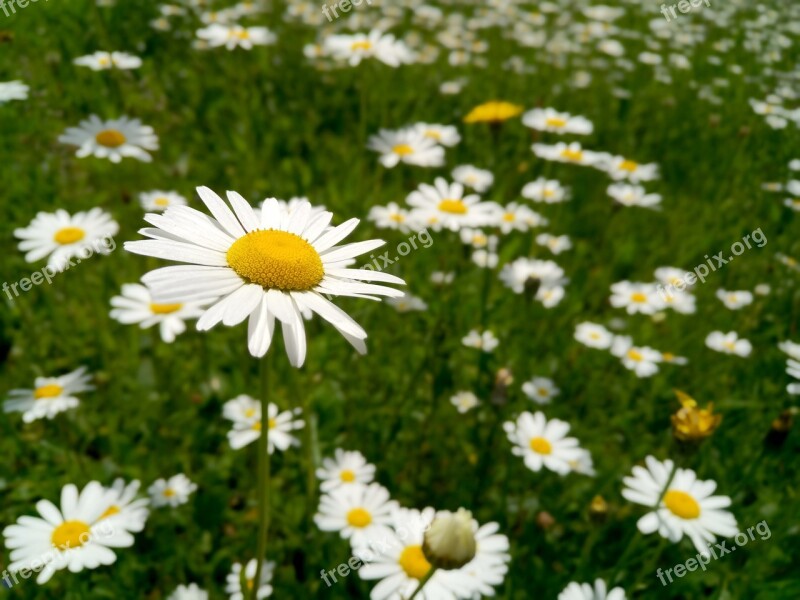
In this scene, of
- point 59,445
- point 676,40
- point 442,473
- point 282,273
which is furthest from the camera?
point 676,40

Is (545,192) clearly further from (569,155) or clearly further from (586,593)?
(586,593)

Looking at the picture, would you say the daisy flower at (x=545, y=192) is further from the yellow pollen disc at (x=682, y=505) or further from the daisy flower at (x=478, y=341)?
the yellow pollen disc at (x=682, y=505)

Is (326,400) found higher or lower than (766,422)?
higher

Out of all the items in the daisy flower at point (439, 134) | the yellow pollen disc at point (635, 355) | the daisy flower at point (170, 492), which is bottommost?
the yellow pollen disc at point (635, 355)

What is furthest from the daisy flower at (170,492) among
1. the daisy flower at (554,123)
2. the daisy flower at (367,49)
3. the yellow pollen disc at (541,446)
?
the daisy flower at (554,123)

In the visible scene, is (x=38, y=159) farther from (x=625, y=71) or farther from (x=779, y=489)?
(x=625, y=71)

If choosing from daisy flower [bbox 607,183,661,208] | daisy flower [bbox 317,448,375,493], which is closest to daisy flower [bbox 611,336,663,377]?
daisy flower [bbox 607,183,661,208]

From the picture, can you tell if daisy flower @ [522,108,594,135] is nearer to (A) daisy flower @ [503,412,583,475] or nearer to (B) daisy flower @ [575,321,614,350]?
(B) daisy flower @ [575,321,614,350]

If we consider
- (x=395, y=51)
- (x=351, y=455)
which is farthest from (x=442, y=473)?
(x=395, y=51)
